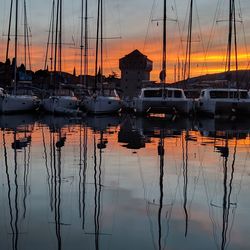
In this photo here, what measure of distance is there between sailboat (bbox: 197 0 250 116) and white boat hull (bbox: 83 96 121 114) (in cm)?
671

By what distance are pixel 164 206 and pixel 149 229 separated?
1.39 meters

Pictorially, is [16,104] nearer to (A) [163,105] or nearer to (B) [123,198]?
(A) [163,105]

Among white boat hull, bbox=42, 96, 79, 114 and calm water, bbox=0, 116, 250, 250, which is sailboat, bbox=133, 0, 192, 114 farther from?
calm water, bbox=0, 116, 250, 250

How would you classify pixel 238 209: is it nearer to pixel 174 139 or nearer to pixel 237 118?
pixel 174 139

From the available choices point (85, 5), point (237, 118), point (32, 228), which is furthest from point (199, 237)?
point (85, 5)

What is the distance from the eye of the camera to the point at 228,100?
36875 mm

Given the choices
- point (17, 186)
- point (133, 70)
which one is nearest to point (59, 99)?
point (17, 186)

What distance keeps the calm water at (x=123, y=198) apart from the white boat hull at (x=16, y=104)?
949 inches

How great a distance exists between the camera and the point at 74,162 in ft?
42.7

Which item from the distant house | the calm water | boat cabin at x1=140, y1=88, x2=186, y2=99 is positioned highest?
the distant house

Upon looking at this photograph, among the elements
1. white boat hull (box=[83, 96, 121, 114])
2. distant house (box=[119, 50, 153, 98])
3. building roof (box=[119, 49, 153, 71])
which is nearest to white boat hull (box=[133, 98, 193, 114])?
white boat hull (box=[83, 96, 121, 114])

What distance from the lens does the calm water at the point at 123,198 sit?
21.4 ft

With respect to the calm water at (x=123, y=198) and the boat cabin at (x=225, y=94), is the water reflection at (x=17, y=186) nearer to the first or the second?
the calm water at (x=123, y=198)

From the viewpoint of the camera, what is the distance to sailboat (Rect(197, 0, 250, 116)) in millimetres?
36625
